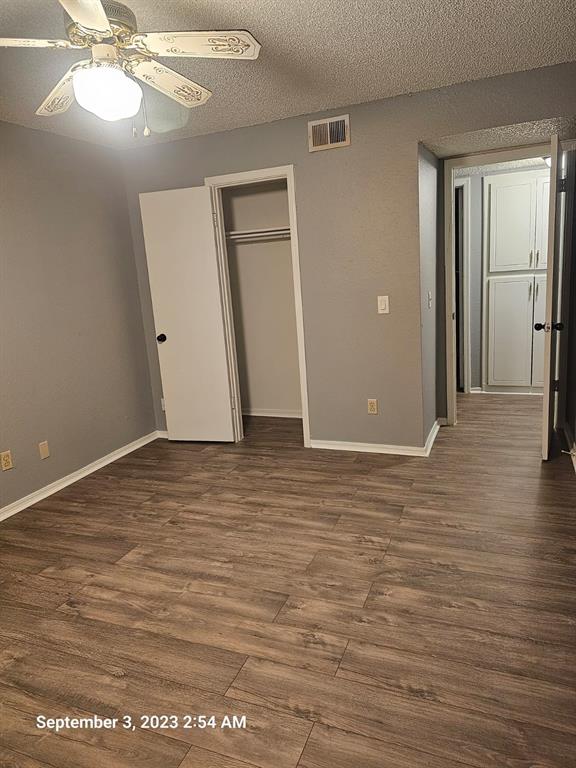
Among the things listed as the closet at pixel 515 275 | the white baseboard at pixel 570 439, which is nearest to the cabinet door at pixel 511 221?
the closet at pixel 515 275

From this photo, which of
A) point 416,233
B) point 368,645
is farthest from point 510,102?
point 368,645

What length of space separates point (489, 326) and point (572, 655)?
Answer: 4.07 meters

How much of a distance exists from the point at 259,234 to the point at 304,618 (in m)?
3.56

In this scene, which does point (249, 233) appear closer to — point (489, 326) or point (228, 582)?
point (489, 326)

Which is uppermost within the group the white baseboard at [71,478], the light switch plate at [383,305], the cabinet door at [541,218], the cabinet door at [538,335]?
the cabinet door at [541,218]

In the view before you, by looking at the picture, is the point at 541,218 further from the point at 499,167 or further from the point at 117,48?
the point at 117,48

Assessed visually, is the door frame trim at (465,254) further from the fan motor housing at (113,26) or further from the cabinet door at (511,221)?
the fan motor housing at (113,26)

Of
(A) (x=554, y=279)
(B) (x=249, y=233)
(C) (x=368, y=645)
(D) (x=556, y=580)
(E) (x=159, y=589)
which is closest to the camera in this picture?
(C) (x=368, y=645)

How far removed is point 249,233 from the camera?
473cm

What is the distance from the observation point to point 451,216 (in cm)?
416

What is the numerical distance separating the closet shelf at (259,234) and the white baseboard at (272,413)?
1677 mm

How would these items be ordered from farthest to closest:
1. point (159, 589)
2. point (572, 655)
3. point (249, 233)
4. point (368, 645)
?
point (249, 233) < point (159, 589) < point (368, 645) < point (572, 655)

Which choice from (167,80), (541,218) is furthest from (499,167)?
(167,80)

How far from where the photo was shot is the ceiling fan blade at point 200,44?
1.80 metres
